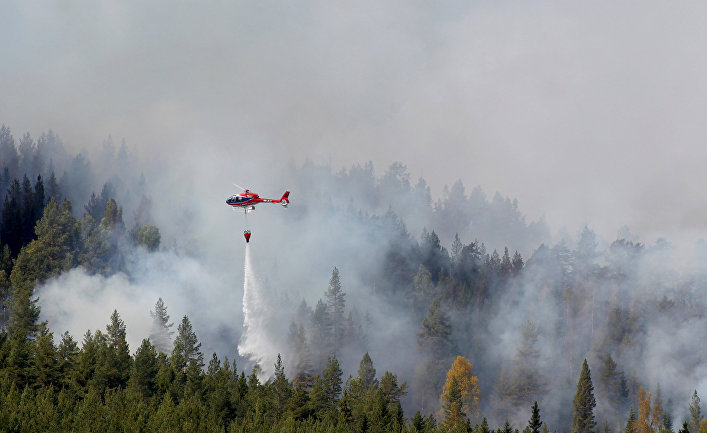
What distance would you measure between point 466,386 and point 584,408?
26.3m

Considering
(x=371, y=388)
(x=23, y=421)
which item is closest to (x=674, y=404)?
(x=371, y=388)

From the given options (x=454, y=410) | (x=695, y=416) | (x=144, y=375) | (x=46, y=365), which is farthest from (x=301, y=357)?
(x=695, y=416)

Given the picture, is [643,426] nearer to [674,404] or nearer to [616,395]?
[616,395]

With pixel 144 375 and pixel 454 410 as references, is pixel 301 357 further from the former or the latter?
A: pixel 144 375

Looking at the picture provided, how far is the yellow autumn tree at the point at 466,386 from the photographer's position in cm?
18125

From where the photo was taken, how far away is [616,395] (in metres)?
184

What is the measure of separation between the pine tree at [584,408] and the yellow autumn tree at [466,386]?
20.0 m

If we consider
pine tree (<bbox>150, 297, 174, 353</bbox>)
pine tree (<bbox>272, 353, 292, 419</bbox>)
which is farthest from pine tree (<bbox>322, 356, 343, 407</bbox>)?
pine tree (<bbox>150, 297, 174, 353</bbox>)

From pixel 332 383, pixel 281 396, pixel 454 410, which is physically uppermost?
pixel 332 383

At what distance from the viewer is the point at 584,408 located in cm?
16688

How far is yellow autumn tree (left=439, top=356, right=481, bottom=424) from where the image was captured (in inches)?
7136

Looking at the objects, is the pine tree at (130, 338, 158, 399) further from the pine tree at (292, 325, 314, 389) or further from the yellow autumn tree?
the yellow autumn tree

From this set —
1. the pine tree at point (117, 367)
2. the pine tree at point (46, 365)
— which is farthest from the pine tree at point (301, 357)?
the pine tree at point (46, 365)

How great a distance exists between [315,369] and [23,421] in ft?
285
